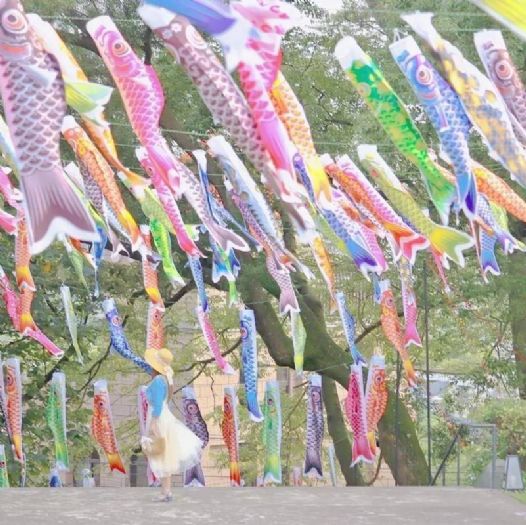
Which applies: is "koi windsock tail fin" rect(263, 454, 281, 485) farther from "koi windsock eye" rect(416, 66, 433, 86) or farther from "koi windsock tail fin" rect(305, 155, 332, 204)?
"koi windsock eye" rect(416, 66, 433, 86)

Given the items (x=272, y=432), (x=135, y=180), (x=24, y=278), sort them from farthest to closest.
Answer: (x=272, y=432)
(x=24, y=278)
(x=135, y=180)

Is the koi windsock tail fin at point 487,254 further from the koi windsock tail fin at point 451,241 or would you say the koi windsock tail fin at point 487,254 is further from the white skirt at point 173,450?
the white skirt at point 173,450

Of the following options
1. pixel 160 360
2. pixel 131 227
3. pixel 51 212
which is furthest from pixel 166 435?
pixel 51 212

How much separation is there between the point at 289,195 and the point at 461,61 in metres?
1.68

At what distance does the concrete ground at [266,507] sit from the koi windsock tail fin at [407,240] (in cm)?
228

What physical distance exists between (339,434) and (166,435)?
388 inches

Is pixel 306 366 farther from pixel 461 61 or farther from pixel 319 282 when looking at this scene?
pixel 461 61

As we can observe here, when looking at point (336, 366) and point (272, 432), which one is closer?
point (272, 432)

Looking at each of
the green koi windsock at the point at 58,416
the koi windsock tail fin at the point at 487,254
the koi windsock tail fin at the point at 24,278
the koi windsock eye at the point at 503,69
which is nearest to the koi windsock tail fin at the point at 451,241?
the koi windsock eye at the point at 503,69

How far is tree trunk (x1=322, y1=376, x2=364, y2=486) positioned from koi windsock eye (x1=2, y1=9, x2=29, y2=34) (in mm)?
12055

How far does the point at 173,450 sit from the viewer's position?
951 centimetres

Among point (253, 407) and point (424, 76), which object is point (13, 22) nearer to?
point (424, 76)

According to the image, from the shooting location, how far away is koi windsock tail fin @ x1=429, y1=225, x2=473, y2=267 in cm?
1003

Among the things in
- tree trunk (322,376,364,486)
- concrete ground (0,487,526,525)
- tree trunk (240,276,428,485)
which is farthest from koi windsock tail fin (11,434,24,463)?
tree trunk (322,376,364,486)
